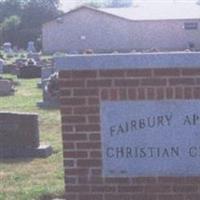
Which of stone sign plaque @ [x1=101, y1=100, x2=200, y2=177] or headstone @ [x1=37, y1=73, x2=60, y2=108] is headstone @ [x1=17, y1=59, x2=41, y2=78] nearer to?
headstone @ [x1=37, y1=73, x2=60, y2=108]

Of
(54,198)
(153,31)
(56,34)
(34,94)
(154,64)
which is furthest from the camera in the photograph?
(56,34)

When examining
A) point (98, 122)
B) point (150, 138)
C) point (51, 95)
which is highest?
point (98, 122)

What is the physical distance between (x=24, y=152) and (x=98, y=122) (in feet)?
17.5

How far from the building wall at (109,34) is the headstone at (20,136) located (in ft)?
212

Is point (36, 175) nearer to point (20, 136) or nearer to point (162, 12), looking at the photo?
point (20, 136)

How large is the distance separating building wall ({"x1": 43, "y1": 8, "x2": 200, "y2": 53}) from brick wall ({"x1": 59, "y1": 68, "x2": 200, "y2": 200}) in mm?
69813

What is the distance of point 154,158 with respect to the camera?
7.10 metres

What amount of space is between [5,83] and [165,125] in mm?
20215

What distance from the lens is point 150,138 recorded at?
707 centimetres

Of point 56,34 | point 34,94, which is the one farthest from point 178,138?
point 56,34

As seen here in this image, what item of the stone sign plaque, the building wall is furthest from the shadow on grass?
the building wall

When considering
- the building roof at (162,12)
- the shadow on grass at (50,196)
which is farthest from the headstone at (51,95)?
the building roof at (162,12)

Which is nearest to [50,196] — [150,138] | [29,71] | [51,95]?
[150,138]

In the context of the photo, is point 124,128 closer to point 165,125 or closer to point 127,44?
point 165,125
